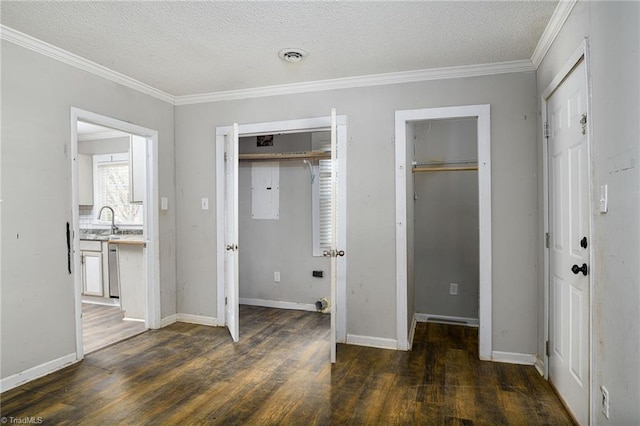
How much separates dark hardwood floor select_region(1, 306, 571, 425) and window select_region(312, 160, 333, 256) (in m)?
1.37

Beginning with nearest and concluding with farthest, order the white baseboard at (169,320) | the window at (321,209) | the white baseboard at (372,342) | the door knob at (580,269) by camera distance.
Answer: the door knob at (580,269)
the white baseboard at (372,342)
the white baseboard at (169,320)
the window at (321,209)

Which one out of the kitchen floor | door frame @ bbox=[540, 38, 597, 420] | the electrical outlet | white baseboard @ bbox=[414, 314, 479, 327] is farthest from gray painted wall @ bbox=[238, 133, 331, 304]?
the electrical outlet

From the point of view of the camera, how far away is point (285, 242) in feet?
15.9

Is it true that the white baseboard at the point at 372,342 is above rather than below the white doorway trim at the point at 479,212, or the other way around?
below

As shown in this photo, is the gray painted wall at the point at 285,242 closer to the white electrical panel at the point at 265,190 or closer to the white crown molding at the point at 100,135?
the white electrical panel at the point at 265,190

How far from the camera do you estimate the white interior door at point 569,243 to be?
204 cm

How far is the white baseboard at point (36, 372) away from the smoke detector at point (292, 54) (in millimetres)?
2913

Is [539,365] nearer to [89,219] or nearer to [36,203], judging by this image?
[36,203]

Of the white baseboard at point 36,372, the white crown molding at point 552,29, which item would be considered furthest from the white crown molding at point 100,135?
the white crown molding at point 552,29

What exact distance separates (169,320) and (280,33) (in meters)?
3.13

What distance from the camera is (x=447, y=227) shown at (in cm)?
432

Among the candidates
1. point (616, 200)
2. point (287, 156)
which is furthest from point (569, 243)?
point (287, 156)

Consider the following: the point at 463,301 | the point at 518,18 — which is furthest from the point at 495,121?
the point at 463,301

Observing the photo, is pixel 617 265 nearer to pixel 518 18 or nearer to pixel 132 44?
pixel 518 18
